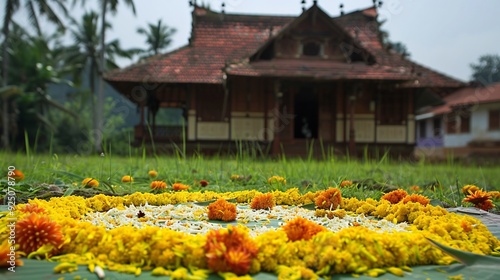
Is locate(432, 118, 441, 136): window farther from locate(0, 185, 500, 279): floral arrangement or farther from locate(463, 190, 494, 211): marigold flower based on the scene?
locate(0, 185, 500, 279): floral arrangement

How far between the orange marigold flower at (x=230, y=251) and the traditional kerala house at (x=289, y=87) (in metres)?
9.60

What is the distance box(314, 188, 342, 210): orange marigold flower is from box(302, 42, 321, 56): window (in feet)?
33.1

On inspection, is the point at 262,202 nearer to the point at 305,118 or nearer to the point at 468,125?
the point at 305,118

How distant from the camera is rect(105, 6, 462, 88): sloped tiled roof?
1125cm

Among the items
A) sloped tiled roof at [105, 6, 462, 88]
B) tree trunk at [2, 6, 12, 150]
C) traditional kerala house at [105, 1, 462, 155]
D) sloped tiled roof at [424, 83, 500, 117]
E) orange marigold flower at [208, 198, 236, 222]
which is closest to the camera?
orange marigold flower at [208, 198, 236, 222]

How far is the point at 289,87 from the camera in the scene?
41.6 ft

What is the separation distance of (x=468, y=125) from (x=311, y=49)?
14212mm

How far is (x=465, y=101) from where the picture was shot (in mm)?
21797

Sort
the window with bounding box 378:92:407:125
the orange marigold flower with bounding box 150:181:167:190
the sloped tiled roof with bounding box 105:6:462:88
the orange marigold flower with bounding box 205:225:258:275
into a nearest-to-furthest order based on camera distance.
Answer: the orange marigold flower with bounding box 205:225:258:275 → the orange marigold flower with bounding box 150:181:167:190 → the sloped tiled roof with bounding box 105:6:462:88 → the window with bounding box 378:92:407:125

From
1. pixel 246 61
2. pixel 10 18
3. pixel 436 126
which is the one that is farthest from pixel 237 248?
pixel 436 126

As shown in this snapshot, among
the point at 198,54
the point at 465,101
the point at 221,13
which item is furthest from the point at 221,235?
the point at 465,101

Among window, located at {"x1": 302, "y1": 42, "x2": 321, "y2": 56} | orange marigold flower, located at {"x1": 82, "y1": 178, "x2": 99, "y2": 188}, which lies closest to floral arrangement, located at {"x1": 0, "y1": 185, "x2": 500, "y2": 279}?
orange marigold flower, located at {"x1": 82, "y1": 178, "x2": 99, "y2": 188}

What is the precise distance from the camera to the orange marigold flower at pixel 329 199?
257cm

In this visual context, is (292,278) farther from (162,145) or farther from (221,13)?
(221,13)
